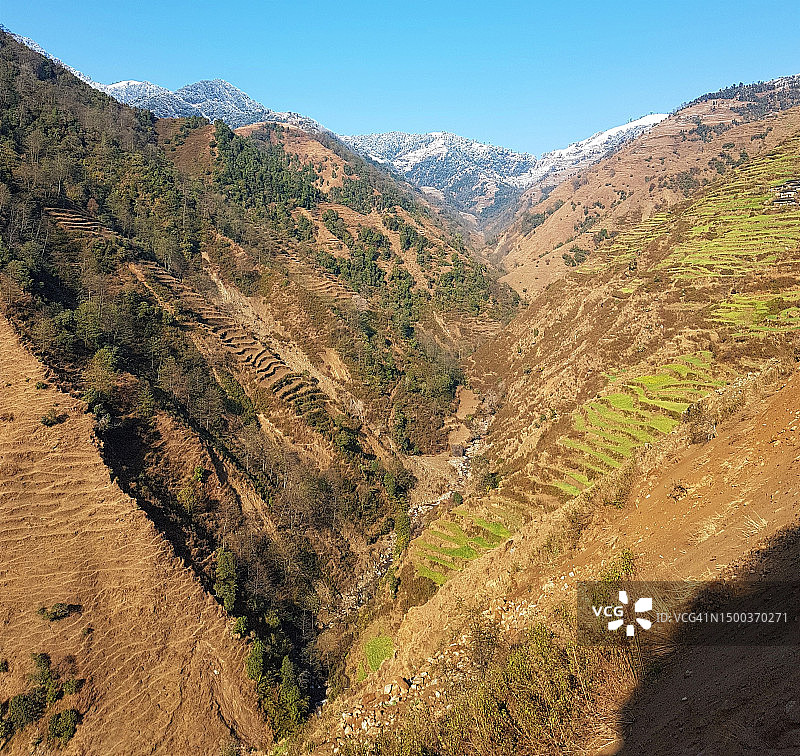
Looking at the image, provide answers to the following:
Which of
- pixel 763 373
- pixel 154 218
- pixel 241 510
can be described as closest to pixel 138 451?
pixel 241 510

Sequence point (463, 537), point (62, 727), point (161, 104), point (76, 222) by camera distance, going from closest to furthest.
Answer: point (62, 727)
point (463, 537)
point (76, 222)
point (161, 104)

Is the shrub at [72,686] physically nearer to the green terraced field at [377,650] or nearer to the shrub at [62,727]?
the shrub at [62,727]

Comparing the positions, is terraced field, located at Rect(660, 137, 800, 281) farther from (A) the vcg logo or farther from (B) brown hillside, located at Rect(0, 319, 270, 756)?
(B) brown hillside, located at Rect(0, 319, 270, 756)

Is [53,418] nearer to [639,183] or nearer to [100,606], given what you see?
[100,606]

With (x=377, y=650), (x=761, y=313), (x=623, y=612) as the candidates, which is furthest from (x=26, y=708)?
(x=761, y=313)

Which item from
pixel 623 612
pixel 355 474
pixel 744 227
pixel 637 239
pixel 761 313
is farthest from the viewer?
pixel 637 239

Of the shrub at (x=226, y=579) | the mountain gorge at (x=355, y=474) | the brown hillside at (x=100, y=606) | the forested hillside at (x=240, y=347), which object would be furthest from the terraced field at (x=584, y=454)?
the brown hillside at (x=100, y=606)
